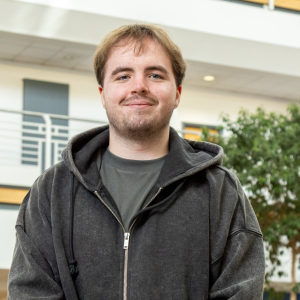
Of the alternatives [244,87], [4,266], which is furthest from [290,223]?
[244,87]

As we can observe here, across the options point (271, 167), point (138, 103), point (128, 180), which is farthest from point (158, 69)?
point (271, 167)

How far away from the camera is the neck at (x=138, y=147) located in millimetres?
2396

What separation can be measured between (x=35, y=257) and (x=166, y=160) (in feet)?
2.09

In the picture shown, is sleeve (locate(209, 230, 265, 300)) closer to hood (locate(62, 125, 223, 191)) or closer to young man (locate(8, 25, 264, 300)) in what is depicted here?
young man (locate(8, 25, 264, 300))

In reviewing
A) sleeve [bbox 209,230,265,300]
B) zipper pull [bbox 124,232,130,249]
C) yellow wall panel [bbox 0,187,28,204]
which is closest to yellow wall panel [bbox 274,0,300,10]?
yellow wall panel [bbox 0,187,28,204]

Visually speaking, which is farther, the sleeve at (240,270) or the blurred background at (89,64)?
the blurred background at (89,64)

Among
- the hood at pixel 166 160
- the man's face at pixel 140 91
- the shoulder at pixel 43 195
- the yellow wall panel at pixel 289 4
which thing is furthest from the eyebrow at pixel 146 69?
the yellow wall panel at pixel 289 4

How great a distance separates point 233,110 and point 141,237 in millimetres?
12176

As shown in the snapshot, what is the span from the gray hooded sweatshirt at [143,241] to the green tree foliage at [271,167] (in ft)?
20.0

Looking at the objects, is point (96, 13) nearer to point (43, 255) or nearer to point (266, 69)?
point (266, 69)

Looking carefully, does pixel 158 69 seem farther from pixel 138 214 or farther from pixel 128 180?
pixel 138 214

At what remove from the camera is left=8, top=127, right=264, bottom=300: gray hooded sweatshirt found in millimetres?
2189

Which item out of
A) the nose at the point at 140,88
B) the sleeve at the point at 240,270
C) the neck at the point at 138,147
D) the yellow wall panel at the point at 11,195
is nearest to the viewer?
the sleeve at the point at 240,270

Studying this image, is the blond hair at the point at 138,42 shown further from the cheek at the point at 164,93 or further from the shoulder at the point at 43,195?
the shoulder at the point at 43,195
